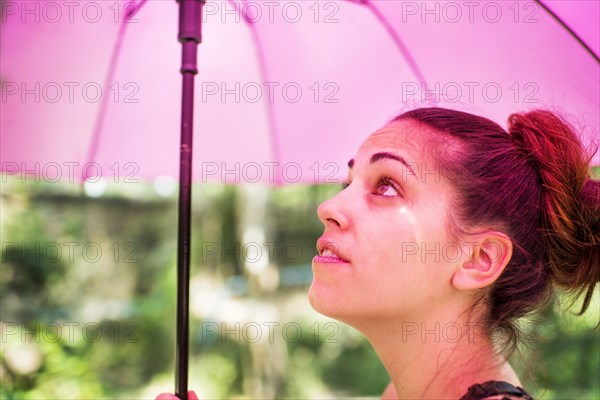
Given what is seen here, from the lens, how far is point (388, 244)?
4.94 ft

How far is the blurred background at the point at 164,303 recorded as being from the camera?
5809 millimetres

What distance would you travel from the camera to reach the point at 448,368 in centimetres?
157

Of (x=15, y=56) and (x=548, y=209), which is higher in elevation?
(x=15, y=56)

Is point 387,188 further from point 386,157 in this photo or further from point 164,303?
point 164,303

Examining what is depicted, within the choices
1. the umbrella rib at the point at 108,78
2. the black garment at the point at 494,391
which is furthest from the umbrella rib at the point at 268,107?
the black garment at the point at 494,391

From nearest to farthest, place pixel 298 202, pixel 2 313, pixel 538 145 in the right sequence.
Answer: pixel 538 145
pixel 2 313
pixel 298 202

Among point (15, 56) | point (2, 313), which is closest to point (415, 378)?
point (15, 56)

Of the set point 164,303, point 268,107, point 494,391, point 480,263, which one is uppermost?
point 268,107

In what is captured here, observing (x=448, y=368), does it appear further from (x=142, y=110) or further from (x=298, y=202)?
(x=298, y=202)

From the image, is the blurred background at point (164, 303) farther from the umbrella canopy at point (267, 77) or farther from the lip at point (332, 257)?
the lip at point (332, 257)

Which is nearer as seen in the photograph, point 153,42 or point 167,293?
point 153,42

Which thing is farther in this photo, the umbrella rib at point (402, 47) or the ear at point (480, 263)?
the umbrella rib at point (402, 47)

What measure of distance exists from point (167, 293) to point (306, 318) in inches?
59.2

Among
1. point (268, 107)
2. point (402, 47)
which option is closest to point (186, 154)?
point (268, 107)
